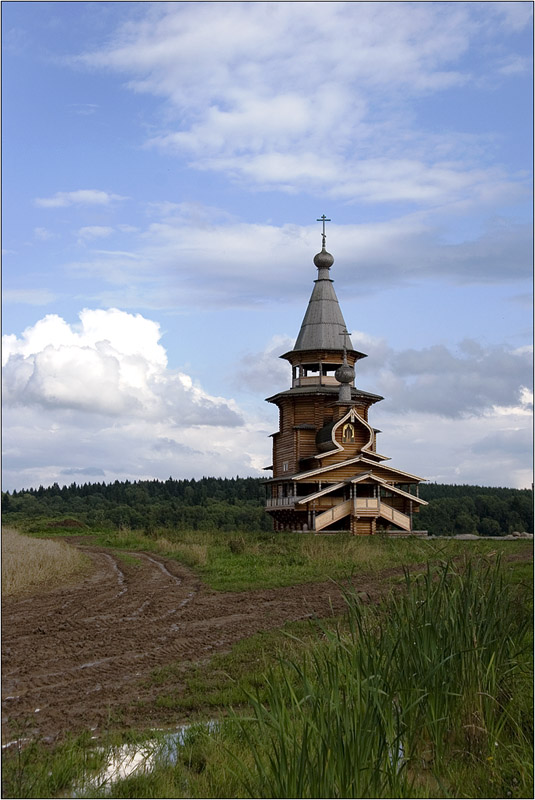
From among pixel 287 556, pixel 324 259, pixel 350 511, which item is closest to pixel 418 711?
pixel 287 556

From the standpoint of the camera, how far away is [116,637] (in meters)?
11.5

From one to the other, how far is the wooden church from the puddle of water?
31.4m

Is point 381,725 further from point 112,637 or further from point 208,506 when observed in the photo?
point 208,506

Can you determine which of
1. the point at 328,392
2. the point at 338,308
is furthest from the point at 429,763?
the point at 338,308

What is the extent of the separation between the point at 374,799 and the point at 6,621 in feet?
33.5

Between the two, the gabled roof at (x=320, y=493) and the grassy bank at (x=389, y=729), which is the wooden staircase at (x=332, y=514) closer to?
the gabled roof at (x=320, y=493)

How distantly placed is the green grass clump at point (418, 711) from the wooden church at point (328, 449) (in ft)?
103

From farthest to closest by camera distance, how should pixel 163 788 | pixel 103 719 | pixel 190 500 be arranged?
pixel 190 500 < pixel 103 719 < pixel 163 788

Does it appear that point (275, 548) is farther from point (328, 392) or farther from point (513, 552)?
point (328, 392)

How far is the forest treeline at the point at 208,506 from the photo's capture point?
213ft

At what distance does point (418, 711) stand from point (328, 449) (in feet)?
120

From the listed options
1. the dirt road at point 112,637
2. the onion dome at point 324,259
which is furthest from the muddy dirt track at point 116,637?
the onion dome at point 324,259

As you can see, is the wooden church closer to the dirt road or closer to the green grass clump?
the dirt road

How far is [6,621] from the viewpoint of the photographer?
13406mm
